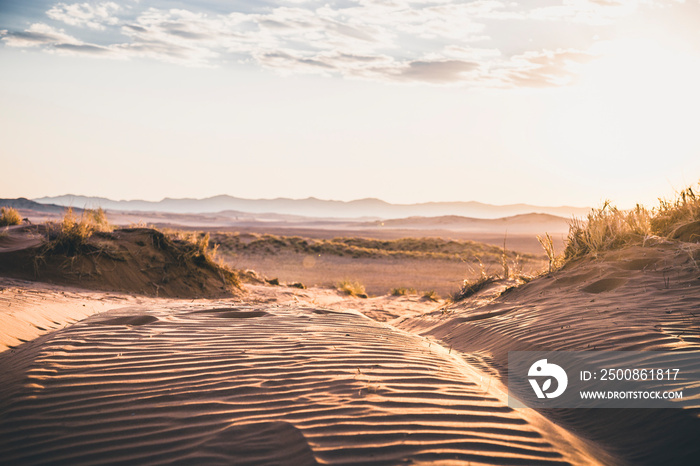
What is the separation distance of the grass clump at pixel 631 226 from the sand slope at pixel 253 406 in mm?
4091

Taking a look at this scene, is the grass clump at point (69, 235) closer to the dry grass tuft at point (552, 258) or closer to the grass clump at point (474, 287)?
the grass clump at point (474, 287)

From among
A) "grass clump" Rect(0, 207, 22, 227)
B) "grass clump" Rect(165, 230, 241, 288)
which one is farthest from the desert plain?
"grass clump" Rect(0, 207, 22, 227)

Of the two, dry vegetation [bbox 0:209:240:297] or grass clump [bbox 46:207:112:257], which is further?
grass clump [bbox 46:207:112:257]

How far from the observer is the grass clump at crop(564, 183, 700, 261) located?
Answer: 22.8ft

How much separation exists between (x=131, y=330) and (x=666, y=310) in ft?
17.0

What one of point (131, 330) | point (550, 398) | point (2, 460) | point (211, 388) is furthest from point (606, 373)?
point (131, 330)

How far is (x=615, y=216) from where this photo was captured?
7598mm

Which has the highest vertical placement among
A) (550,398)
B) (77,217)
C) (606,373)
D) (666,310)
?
(77,217)

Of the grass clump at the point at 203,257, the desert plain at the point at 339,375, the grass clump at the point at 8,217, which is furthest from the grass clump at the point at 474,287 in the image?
the grass clump at the point at 8,217

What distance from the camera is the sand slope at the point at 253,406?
2.50 meters

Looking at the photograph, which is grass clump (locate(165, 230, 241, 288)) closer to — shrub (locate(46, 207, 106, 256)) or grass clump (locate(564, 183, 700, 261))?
shrub (locate(46, 207, 106, 256))

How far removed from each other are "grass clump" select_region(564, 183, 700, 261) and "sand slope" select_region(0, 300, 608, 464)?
4.09m

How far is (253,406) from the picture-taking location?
3.00 m

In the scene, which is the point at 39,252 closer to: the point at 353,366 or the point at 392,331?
the point at 392,331
